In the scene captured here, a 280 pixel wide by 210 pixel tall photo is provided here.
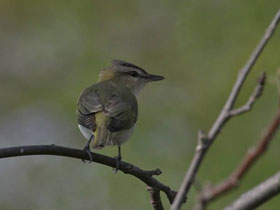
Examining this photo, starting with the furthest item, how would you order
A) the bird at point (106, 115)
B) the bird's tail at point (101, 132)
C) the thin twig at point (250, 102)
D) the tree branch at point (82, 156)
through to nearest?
the bird at point (106, 115)
the bird's tail at point (101, 132)
the tree branch at point (82, 156)
the thin twig at point (250, 102)

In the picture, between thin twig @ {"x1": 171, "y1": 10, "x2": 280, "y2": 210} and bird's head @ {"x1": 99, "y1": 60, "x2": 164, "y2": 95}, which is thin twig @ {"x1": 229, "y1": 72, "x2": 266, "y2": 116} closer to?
thin twig @ {"x1": 171, "y1": 10, "x2": 280, "y2": 210}

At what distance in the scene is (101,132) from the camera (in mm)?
4473

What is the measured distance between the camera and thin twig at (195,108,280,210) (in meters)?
1.34

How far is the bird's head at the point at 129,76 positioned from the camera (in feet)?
22.8

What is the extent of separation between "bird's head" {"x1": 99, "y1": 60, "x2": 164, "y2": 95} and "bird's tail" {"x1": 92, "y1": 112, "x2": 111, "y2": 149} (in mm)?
2032

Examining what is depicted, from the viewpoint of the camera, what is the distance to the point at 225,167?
22.8 feet

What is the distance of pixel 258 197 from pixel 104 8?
932 cm

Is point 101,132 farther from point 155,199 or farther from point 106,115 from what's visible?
point 155,199

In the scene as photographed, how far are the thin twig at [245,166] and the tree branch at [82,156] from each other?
5.28 ft

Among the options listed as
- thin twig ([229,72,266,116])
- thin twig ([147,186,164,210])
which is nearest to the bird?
thin twig ([147,186,164,210])

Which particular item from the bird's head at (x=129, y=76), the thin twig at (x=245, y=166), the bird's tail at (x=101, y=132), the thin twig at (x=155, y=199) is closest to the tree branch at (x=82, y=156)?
the thin twig at (x=155, y=199)

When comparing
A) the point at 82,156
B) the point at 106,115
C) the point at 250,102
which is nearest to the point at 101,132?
the point at 106,115

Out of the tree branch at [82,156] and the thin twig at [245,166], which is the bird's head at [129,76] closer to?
the tree branch at [82,156]

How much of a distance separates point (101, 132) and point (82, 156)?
1.32 m
